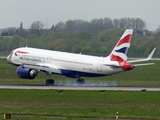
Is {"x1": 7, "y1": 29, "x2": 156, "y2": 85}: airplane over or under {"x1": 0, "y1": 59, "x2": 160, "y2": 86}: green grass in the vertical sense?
over

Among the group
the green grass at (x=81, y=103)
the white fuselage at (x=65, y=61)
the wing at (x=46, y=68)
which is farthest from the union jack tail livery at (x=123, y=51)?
the wing at (x=46, y=68)

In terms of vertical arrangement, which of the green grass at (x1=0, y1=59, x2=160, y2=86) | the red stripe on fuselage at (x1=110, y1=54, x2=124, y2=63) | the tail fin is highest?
the tail fin

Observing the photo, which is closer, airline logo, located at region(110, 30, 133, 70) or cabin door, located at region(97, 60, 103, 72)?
airline logo, located at region(110, 30, 133, 70)

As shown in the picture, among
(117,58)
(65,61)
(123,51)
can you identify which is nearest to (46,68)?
(65,61)

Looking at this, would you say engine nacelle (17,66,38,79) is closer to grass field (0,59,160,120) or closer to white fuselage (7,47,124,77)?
white fuselage (7,47,124,77)

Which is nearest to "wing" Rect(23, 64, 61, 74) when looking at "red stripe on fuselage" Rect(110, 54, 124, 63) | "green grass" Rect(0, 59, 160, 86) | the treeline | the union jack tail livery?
"green grass" Rect(0, 59, 160, 86)

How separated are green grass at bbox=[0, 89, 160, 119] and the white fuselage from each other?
398 inches

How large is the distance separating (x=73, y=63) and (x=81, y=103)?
2104 cm

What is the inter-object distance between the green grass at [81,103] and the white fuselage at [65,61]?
33.2 feet

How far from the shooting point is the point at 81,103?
1804 inches

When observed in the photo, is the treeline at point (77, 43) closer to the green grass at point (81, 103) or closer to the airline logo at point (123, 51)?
the airline logo at point (123, 51)

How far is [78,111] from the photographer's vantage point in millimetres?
40719

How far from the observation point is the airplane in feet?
202

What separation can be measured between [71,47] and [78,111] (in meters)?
113
